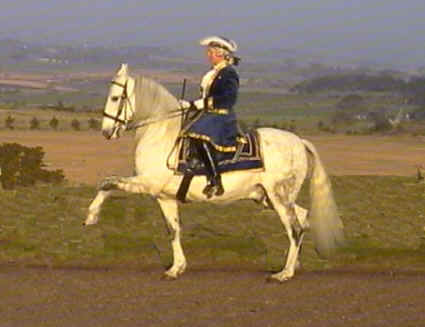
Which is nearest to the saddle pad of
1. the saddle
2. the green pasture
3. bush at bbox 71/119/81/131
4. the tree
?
the saddle

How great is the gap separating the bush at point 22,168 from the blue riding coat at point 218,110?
824 cm

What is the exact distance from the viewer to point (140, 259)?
42.0 ft

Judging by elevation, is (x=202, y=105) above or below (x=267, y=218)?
above

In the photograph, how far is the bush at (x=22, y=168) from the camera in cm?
1986

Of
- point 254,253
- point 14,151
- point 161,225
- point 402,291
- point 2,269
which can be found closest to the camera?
point 402,291

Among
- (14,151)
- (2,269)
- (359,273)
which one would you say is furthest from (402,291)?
(14,151)

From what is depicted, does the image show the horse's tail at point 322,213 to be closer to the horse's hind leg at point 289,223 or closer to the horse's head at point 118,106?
the horse's hind leg at point 289,223

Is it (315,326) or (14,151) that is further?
(14,151)

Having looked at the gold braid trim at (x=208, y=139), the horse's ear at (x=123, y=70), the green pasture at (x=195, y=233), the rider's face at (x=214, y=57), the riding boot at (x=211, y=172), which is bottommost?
the green pasture at (x=195, y=233)

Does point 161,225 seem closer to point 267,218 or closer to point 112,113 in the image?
point 267,218

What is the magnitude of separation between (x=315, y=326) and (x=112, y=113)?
3.21 m

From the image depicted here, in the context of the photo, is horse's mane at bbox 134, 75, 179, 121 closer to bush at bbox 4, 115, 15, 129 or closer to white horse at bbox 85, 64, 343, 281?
white horse at bbox 85, 64, 343, 281

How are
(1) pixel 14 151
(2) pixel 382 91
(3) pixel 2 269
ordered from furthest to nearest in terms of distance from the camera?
(2) pixel 382 91
(1) pixel 14 151
(3) pixel 2 269

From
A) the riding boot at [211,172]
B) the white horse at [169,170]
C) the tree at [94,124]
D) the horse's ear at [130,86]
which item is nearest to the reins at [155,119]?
the white horse at [169,170]
